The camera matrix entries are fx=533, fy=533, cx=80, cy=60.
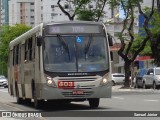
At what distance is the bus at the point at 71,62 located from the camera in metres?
19.3

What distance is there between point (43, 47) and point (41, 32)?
2.00ft

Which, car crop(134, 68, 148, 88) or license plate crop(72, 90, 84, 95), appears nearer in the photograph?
license plate crop(72, 90, 84, 95)

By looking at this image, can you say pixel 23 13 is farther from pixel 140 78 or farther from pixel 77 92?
pixel 77 92

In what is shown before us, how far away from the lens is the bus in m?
19.3

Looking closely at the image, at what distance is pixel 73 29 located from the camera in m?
20.1

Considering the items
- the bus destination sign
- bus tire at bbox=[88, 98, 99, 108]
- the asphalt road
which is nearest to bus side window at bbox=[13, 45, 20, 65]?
the asphalt road

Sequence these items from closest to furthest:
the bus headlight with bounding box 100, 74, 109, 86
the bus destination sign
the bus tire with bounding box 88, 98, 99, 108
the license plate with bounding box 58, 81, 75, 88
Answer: the license plate with bounding box 58, 81, 75, 88
the bus headlight with bounding box 100, 74, 109, 86
the bus destination sign
the bus tire with bounding box 88, 98, 99, 108

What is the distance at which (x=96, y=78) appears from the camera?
19516 mm

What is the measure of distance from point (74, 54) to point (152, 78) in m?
24.8

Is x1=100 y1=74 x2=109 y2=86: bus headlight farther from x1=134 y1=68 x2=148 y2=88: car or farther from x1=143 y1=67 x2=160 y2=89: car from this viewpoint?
x1=134 y1=68 x2=148 y2=88: car

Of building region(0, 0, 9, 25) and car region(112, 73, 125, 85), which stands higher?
building region(0, 0, 9, 25)

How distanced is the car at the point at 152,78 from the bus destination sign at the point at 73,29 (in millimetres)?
22889

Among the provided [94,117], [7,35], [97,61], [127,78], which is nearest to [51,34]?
[97,61]

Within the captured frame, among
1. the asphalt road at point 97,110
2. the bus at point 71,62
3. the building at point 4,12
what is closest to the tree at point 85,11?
the asphalt road at point 97,110
